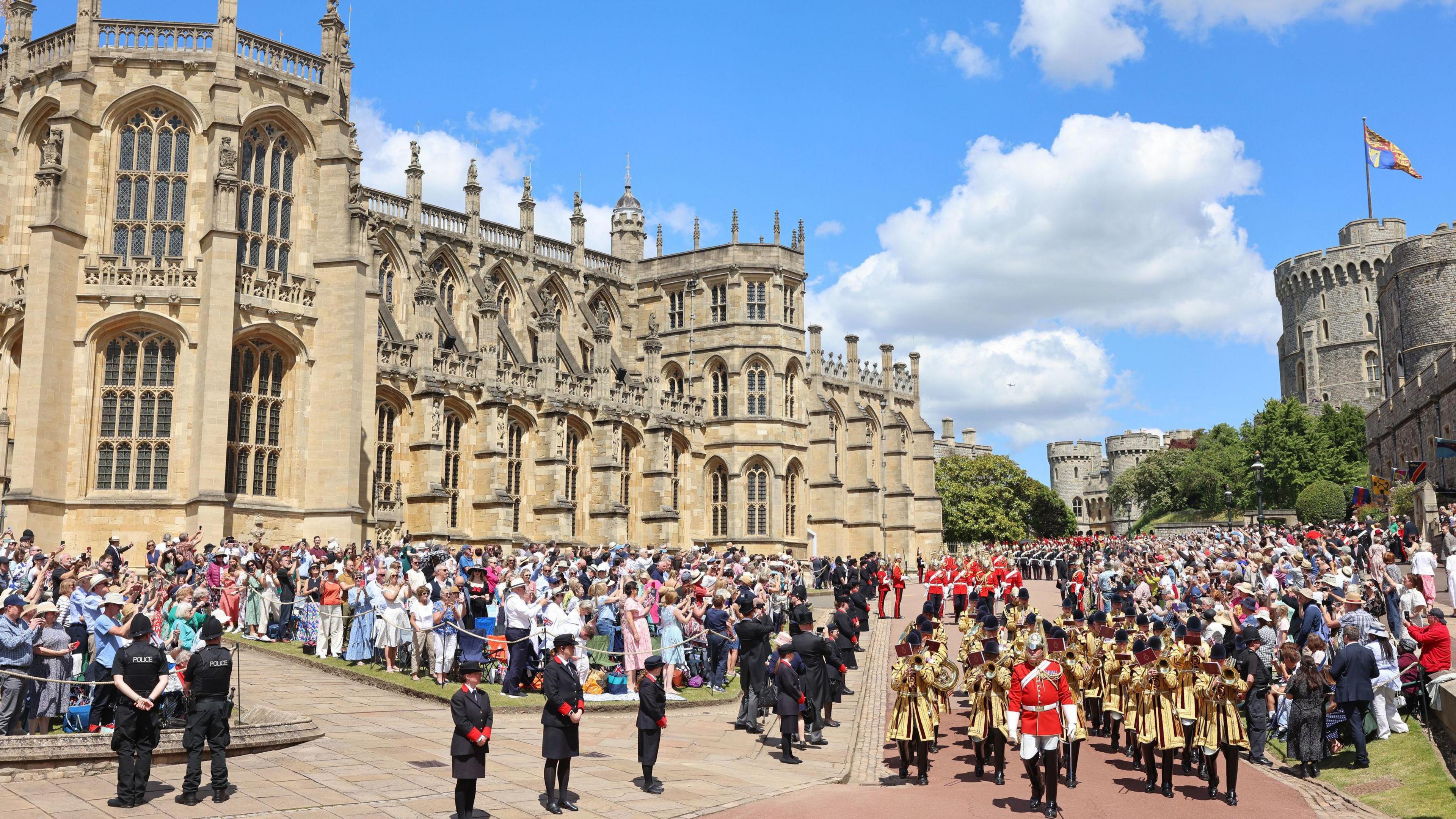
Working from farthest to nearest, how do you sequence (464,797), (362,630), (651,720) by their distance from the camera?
(362,630) → (651,720) → (464,797)

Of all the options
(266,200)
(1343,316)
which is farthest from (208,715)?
(1343,316)

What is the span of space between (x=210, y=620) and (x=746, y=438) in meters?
38.7

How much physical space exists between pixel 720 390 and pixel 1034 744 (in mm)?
38928

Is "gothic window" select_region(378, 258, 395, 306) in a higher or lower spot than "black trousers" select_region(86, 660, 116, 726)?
higher

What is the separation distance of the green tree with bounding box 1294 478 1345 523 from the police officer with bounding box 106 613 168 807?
179ft

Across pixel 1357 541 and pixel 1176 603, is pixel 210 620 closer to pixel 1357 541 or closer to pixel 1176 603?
pixel 1176 603

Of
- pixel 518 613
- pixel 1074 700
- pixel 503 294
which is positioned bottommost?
pixel 1074 700

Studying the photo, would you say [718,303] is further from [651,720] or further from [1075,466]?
[1075,466]

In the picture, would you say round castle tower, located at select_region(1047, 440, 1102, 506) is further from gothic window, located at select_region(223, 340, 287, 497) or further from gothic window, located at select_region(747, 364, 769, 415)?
gothic window, located at select_region(223, 340, 287, 497)

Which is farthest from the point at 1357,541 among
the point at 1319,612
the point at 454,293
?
the point at 454,293

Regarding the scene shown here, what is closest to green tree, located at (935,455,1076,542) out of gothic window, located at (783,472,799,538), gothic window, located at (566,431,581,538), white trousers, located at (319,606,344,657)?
gothic window, located at (783,472,799,538)

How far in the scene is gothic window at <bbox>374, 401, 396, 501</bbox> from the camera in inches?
1405

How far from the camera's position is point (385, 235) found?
41.5 meters

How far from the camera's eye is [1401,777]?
13.2 meters
